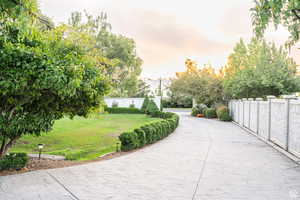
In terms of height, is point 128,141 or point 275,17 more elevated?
point 275,17

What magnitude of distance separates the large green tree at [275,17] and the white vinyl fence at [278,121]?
2.82 m

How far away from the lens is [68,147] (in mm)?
11281

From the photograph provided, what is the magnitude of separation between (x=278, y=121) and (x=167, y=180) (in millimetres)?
6814

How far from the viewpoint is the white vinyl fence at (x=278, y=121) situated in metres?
9.30

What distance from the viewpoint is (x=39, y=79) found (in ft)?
18.5

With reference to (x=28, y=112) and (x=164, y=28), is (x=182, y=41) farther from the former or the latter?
(x=28, y=112)

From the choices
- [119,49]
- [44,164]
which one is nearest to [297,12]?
[44,164]

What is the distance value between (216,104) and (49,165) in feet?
85.6

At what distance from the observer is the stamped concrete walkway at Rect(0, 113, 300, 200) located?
17.2 ft

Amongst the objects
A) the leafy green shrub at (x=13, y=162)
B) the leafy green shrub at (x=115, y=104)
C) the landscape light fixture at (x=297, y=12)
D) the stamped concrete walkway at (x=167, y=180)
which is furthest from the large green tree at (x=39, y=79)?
the leafy green shrub at (x=115, y=104)

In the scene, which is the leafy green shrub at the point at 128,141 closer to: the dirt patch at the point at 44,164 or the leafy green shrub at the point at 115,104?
the dirt patch at the point at 44,164

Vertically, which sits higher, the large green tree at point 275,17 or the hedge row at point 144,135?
the large green tree at point 275,17

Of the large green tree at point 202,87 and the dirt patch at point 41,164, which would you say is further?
the large green tree at point 202,87

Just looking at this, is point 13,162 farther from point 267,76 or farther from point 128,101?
point 128,101
